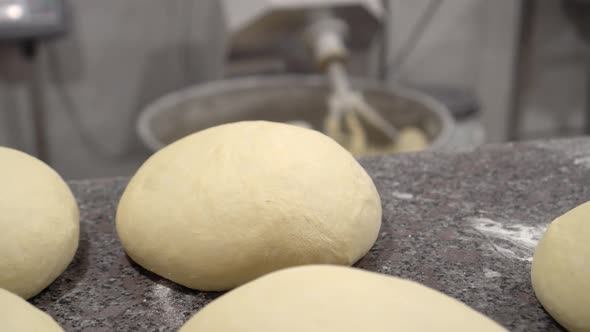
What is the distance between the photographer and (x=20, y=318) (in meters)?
0.46

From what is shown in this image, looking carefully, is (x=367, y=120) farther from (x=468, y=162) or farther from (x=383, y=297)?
(x=383, y=297)

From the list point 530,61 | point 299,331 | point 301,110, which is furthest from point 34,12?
point 530,61

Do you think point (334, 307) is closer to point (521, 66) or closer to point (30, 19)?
point (30, 19)

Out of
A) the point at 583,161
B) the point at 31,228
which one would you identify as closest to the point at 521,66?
the point at 583,161

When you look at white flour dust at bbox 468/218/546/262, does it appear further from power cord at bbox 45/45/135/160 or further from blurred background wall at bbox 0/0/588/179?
power cord at bbox 45/45/135/160

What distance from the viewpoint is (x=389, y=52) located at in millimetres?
2107

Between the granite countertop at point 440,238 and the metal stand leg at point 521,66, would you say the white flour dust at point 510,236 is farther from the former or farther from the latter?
the metal stand leg at point 521,66

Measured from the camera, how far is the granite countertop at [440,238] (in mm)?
566

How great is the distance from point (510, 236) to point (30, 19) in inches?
52.7

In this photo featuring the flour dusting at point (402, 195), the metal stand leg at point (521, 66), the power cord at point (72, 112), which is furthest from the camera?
the metal stand leg at point (521, 66)

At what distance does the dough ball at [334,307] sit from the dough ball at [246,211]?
96mm

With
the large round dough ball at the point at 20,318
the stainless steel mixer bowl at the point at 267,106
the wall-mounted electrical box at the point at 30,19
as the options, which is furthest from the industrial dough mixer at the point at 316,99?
the large round dough ball at the point at 20,318

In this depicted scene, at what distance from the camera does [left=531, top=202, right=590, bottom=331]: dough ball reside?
512 mm

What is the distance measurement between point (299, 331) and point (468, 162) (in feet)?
1.66
